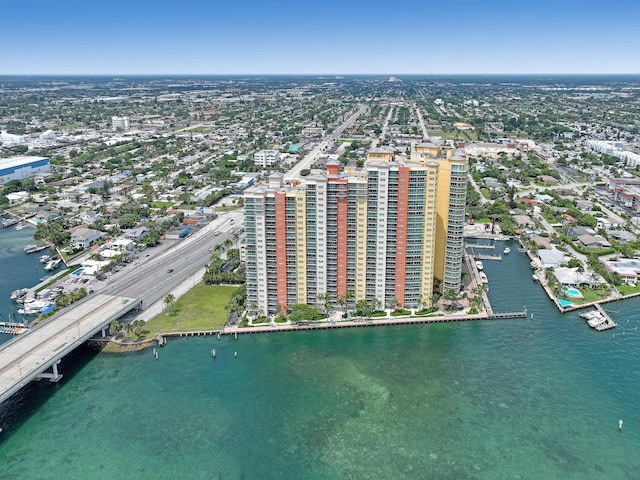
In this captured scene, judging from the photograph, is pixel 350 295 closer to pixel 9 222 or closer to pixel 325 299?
pixel 325 299

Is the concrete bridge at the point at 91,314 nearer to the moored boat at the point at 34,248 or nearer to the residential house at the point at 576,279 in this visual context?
the moored boat at the point at 34,248

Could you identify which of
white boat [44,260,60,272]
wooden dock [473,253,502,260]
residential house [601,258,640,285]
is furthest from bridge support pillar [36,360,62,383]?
residential house [601,258,640,285]

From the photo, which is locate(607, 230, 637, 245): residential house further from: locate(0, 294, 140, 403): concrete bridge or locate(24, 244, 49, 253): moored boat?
locate(24, 244, 49, 253): moored boat

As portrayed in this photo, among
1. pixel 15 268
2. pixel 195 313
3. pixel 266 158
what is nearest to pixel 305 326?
pixel 195 313

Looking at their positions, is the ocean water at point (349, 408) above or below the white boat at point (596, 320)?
below

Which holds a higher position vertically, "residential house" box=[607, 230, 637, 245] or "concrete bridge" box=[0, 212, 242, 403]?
"residential house" box=[607, 230, 637, 245]

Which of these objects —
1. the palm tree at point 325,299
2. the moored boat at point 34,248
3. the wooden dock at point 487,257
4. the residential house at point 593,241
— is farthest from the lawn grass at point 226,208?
the residential house at point 593,241

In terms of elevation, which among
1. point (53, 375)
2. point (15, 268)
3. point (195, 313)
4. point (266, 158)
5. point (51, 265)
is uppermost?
point (266, 158)
